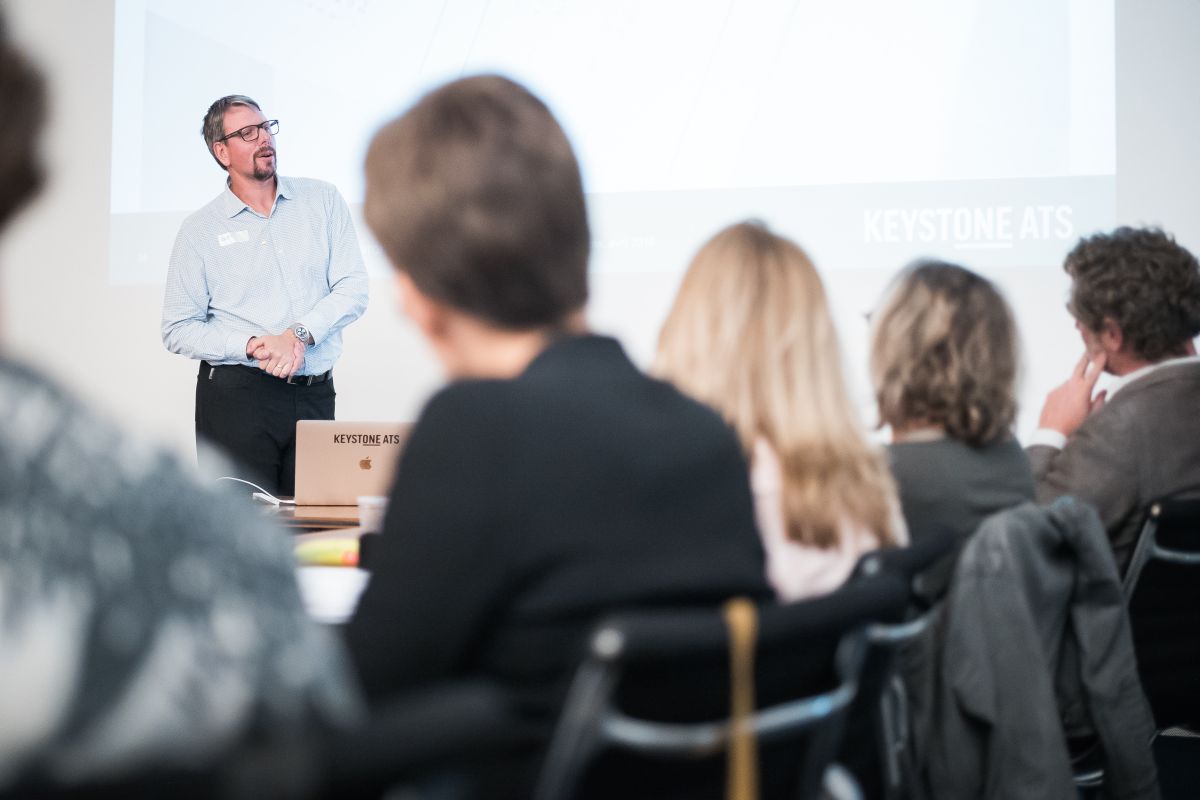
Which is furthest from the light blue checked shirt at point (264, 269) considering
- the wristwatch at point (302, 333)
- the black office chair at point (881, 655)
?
the black office chair at point (881, 655)

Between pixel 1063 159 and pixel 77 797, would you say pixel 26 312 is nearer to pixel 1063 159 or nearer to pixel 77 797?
pixel 1063 159

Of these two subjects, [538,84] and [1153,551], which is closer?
[1153,551]

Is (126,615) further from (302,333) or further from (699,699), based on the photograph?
(302,333)

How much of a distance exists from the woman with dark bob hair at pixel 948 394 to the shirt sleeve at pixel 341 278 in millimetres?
2410

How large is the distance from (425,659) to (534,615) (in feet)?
0.28

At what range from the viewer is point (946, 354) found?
1.86 m

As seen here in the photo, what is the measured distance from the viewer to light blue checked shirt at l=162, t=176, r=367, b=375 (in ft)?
13.2

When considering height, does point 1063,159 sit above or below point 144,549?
above

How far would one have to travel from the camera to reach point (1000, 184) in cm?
389

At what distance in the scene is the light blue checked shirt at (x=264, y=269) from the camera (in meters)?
4.01

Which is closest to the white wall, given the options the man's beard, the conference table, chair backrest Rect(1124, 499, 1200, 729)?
the man's beard

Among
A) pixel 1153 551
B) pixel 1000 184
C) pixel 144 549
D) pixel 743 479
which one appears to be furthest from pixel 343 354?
pixel 144 549

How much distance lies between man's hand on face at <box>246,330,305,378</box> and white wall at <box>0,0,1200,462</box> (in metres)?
0.49

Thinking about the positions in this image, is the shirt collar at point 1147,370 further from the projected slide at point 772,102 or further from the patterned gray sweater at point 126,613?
the patterned gray sweater at point 126,613
